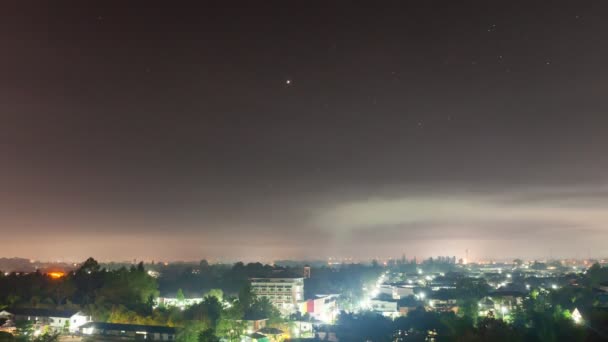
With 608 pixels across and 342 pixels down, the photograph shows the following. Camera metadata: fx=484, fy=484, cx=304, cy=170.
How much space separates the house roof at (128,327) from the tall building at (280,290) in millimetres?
16887

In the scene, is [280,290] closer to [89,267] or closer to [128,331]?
[89,267]

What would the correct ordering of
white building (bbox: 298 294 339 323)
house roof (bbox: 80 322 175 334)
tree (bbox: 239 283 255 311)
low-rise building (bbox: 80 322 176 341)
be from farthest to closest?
white building (bbox: 298 294 339 323)
tree (bbox: 239 283 255 311)
house roof (bbox: 80 322 175 334)
low-rise building (bbox: 80 322 176 341)

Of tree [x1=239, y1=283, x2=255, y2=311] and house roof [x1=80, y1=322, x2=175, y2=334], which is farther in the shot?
tree [x1=239, y1=283, x2=255, y2=311]

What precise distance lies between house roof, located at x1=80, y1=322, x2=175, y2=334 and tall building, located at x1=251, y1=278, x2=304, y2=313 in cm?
1689

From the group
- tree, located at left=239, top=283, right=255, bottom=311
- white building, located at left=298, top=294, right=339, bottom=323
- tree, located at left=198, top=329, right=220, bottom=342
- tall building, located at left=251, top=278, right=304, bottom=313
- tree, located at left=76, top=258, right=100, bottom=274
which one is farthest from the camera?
tall building, located at left=251, top=278, right=304, bottom=313

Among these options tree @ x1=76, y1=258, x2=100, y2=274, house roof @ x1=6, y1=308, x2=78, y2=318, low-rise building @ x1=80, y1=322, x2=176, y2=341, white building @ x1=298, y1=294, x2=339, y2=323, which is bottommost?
white building @ x1=298, y1=294, x2=339, y2=323

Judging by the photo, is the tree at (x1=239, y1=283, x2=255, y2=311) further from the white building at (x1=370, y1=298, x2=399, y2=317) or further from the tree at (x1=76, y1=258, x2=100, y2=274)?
the tree at (x1=76, y1=258, x2=100, y2=274)

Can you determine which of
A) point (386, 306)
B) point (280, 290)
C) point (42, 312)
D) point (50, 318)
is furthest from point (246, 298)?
Answer: point (280, 290)

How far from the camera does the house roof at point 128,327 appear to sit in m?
20.2

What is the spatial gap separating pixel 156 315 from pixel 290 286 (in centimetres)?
1583

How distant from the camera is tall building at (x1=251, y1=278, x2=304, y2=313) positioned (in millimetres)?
37281

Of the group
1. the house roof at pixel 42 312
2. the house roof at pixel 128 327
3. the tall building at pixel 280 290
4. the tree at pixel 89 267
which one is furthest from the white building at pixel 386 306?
the tree at pixel 89 267

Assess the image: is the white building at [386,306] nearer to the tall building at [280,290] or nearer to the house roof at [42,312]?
the tall building at [280,290]

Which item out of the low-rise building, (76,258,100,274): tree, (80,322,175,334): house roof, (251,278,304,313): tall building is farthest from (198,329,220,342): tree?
(251,278,304,313): tall building
